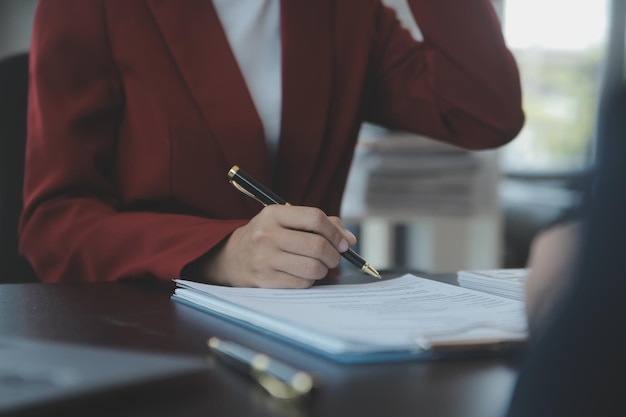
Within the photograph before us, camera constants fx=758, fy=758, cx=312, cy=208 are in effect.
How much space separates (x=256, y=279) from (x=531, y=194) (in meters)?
2.59

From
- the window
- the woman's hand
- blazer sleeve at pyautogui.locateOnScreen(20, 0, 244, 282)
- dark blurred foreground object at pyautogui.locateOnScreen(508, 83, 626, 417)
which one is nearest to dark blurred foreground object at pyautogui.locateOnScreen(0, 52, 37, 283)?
blazer sleeve at pyautogui.locateOnScreen(20, 0, 244, 282)

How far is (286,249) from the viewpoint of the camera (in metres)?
0.73

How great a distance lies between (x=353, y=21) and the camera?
1212mm

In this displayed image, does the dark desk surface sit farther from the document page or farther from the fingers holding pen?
the fingers holding pen

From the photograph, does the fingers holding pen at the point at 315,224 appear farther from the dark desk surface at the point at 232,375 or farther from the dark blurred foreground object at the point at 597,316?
the dark blurred foreground object at the point at 597,316

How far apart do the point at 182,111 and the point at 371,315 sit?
607 mm

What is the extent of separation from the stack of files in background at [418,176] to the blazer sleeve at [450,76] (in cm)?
56

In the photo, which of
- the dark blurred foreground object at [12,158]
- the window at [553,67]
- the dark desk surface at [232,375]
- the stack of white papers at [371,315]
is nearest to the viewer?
the dark desk surface at [232,375]

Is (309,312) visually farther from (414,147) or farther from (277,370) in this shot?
(414,147)

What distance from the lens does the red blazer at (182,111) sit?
3.21 feet

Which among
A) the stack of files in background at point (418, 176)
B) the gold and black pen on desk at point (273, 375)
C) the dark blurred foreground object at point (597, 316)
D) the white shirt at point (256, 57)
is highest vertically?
the white shirt at point (256, 57)

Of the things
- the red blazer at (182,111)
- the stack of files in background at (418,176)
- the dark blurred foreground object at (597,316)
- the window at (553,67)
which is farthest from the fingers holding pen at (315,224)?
the window at (553,67)

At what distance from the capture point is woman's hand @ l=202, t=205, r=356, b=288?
71 cm

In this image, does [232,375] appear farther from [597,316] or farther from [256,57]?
[256,57]
